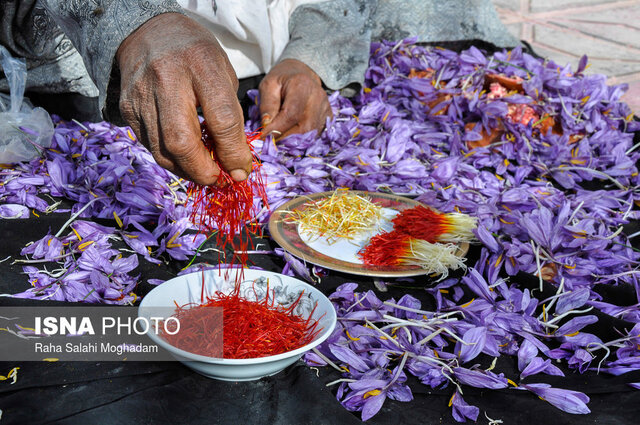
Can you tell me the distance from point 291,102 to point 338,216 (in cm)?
57

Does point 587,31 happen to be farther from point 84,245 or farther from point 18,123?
point 84,245

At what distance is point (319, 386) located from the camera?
42.3 inches

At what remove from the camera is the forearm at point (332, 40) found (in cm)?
222

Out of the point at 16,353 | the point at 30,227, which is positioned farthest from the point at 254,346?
the point at 30,227

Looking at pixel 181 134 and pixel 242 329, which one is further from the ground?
pixel 181 134

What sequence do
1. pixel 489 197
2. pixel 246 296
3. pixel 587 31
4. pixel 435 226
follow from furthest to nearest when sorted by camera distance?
pixel 587 31 < pixel 489 197 < pixel 435 226 < pixel 246 296

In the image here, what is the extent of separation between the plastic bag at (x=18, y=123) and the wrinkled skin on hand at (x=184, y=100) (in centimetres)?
74

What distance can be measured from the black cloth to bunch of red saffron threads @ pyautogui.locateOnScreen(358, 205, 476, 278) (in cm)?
28

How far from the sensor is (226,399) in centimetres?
106

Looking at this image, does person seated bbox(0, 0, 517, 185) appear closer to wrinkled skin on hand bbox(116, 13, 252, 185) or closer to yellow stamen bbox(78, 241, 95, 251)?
wrinkled skin on hand bbox(116, 13, 252, 185)

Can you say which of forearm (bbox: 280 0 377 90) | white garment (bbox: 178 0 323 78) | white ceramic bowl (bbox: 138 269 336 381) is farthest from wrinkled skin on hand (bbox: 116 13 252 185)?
forearm (bbox: 280 0 377 90)

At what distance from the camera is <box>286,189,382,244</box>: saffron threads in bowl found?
4.91 ft

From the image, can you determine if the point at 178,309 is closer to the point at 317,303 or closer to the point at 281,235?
the point at 317,303

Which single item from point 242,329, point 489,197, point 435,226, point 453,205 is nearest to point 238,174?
point 242,329
